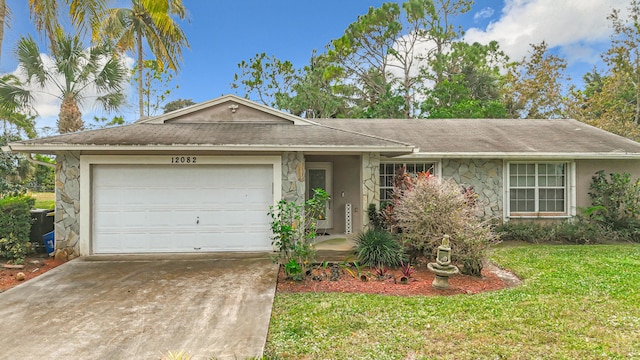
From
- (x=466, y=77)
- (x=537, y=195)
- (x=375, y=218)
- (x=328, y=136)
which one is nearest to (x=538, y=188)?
(x=537, y=195)

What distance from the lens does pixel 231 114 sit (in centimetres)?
1020

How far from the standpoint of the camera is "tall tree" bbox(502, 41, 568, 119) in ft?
76.9

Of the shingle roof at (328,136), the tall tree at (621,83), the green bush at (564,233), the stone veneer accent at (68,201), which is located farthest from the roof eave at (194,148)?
the tall tree at (621,83)

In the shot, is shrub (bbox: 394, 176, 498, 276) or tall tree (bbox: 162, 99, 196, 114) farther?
tall tree (bbox: 162, 99, 196, 114)

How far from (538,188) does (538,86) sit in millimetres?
15936

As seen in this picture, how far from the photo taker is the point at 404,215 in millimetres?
7555

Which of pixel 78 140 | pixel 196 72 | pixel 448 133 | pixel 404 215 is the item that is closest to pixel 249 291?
pixel 404 215

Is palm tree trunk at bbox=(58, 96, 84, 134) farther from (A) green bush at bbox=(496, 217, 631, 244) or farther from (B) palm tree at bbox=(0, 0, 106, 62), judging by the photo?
(A) green bush at bbox=(496, 217, 631, 244)

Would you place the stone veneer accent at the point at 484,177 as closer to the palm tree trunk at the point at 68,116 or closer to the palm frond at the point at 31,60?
the palm tree trunk at the point at 68,116

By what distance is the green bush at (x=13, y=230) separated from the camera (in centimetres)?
755

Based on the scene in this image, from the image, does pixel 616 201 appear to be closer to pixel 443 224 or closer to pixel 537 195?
pixel 537 195

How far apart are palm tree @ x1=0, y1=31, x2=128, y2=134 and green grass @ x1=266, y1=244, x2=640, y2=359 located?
1481 cm

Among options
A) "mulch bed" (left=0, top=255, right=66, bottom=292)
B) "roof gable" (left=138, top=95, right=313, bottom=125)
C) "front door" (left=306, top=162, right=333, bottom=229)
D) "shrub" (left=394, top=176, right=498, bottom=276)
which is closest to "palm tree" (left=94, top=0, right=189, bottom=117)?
"roof gable" (left=138, top=95, right=313, bottom=125)

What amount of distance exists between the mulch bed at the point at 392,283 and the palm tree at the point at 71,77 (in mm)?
13810
